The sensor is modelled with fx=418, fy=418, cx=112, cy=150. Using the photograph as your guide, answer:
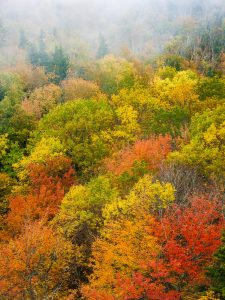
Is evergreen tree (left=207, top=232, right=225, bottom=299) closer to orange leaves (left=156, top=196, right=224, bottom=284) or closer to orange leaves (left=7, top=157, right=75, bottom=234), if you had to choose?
orange leaves (left=156, top=196, right=224, bottom=284)

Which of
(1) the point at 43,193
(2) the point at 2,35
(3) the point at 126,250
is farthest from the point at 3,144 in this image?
(2) the point at 2,35

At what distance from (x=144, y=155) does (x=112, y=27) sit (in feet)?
461

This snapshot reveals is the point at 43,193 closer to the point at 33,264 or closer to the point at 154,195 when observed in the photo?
the point at 33,264

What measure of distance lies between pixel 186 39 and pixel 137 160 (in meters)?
111

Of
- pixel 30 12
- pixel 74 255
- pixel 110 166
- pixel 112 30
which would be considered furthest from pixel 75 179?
pixel 30 12

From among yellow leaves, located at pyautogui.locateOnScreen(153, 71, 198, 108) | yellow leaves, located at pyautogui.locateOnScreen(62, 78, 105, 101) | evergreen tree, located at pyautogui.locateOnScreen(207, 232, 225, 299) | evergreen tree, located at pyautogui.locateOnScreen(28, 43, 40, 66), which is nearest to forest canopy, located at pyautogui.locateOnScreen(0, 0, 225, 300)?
evergreen tree, located at pyautogui.locateOnScreen(207, 232, 225, 299)

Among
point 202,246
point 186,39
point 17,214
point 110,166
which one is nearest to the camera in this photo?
point 202,246

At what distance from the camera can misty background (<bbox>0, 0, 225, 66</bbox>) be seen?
463 feet

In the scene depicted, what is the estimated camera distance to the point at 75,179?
52.9 m

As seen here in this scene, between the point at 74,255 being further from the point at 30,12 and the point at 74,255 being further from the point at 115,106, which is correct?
the point at 30,12

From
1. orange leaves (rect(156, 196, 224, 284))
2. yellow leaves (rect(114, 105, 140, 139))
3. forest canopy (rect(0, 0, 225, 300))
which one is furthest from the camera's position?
yellow leaves (rect(114, 105, 140, 139))

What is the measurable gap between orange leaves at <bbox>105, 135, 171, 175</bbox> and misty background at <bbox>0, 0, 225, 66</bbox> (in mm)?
75636

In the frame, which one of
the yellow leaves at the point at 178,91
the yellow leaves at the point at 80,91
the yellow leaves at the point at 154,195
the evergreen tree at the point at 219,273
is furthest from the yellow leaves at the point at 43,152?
the evergreen tree at the point at 219,273

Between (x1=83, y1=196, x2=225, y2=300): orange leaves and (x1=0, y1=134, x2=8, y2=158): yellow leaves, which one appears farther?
(x1=0, y1=134, x2=8, y2=158): yellow leaves
